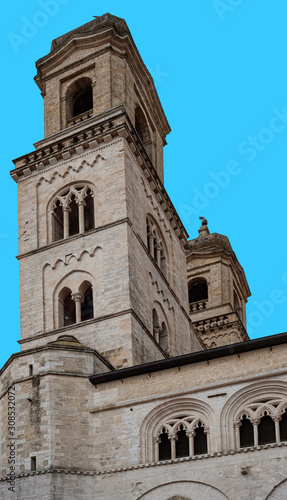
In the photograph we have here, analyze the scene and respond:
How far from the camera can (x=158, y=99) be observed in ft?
156

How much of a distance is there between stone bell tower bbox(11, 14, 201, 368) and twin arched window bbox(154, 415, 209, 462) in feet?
16.6

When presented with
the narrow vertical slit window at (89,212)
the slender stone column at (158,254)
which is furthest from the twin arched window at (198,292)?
the narrow vertical slit window at (89,212)

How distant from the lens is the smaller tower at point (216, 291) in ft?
174

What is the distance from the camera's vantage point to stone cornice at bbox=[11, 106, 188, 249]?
131 ft

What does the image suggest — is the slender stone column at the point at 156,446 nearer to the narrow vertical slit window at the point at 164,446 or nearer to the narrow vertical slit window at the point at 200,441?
the narrow vertical slit window at the point at 164,446

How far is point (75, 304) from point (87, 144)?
726 cm

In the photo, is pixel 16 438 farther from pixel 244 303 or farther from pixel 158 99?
pixel 244 303

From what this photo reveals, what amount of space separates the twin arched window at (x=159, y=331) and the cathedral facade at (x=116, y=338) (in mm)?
54

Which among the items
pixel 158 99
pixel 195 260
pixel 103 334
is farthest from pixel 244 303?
pixel 103 334

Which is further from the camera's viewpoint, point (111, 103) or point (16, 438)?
point (111, 103)

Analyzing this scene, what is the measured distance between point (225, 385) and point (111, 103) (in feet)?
55.0

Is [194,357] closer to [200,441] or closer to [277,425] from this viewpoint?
[200,441]

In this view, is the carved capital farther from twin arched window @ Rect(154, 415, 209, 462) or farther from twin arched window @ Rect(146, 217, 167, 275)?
twin arched window @ Rect(154, 415, 209, 462)

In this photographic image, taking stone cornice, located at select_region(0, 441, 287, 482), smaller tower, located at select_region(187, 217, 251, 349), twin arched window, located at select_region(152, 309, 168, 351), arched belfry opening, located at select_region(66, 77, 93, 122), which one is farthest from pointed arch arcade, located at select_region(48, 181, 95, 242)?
smaller tower, located at select_region(187, 217, 251, 349)
